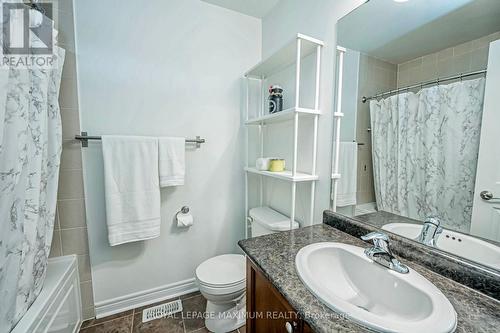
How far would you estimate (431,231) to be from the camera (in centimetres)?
78

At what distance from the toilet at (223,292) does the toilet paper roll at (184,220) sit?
1.11 feet

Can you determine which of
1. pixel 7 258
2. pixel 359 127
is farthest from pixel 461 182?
pixel 7 258

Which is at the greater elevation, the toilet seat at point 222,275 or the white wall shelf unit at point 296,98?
the white wall shelf unit at point 296,98

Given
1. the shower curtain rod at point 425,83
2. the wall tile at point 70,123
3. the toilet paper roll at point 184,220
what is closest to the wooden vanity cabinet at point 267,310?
the toilet paper roll at point 184,220

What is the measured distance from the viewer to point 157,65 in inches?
60.1

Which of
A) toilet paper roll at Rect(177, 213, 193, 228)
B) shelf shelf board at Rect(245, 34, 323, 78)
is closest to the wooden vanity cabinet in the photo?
toilet paper roll at Rect(177, 213, 193, 228)

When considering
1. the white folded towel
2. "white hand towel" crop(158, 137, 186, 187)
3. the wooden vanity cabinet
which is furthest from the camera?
"white hand towel" crop(158, 137, 186, 187)

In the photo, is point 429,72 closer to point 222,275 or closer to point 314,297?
point 314,297

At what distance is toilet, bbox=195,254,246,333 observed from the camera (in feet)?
4.22

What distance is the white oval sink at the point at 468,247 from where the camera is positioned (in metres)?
0.66

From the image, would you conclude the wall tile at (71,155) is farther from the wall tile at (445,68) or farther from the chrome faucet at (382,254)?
the wall tile at (445,68)

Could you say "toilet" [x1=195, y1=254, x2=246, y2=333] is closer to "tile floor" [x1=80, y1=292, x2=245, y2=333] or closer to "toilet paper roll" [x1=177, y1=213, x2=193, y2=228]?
"tile floor" [x1=80, y1=292, x2=245, y2=333]

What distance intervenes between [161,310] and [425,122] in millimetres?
2035

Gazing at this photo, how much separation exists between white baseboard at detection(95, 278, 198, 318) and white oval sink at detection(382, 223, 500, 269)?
5.57 ft
